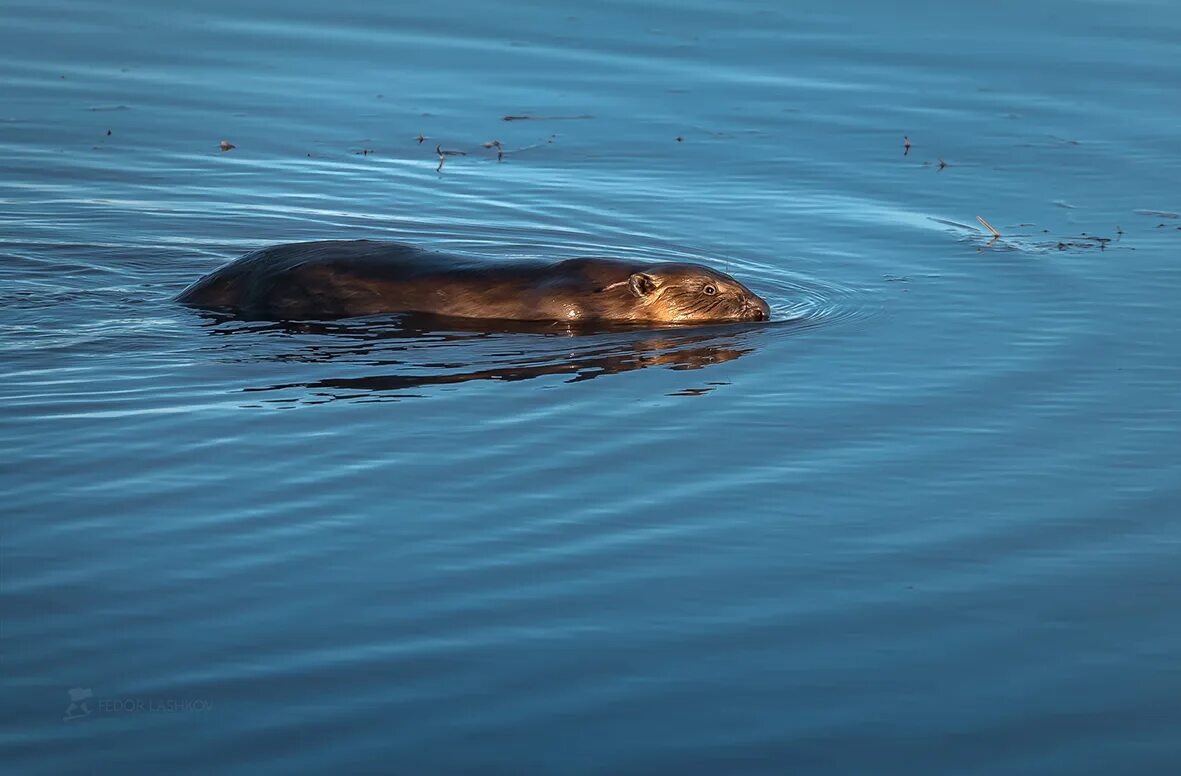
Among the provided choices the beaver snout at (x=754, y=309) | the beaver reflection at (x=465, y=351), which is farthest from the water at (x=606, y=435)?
the beaver snout at (x=754, y=309)

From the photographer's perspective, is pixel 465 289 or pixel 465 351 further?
pixel 465 289

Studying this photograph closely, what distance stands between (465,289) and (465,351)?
36.0 inches

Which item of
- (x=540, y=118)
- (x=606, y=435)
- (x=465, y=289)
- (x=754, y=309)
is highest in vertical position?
(x=540, y=118)

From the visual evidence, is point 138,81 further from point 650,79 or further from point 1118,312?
point 1118,312

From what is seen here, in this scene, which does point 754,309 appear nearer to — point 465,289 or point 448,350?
point 465,289

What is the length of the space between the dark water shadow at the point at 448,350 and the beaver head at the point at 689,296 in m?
0.11

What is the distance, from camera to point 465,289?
466 inches

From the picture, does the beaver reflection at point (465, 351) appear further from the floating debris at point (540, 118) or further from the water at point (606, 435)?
the floating debris at point (540, 118)

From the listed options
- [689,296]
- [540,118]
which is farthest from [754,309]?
[540,118]

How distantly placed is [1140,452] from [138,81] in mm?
11994

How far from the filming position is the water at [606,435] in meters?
6.41

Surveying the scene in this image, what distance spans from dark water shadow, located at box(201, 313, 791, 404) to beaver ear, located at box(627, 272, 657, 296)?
0.24 meters

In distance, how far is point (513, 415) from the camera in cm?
967

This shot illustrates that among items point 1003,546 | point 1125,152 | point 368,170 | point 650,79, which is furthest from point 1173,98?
point 1003,546
